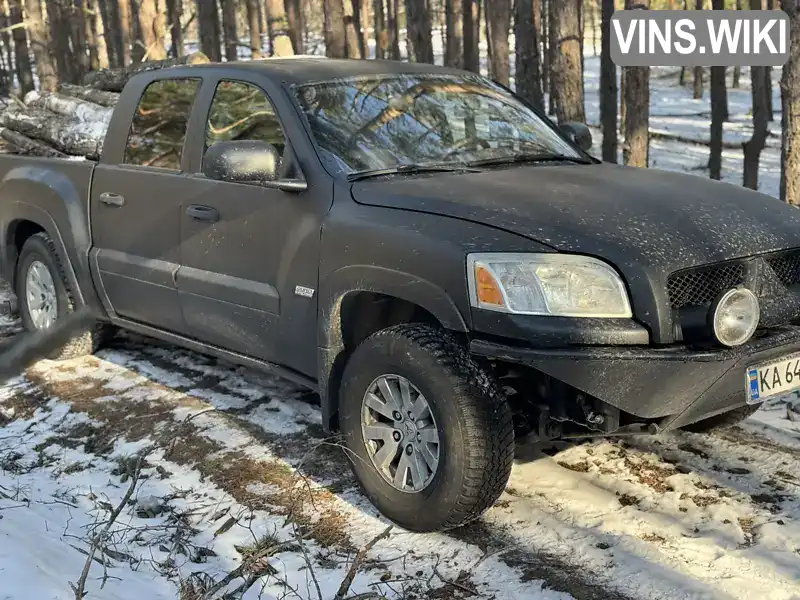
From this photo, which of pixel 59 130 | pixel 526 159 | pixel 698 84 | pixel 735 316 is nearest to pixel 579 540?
pixel 735 316

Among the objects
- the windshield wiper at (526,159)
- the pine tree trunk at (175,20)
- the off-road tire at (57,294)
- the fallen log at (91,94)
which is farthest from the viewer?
the pine tree trunk at (175,20)

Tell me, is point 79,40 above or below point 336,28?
above

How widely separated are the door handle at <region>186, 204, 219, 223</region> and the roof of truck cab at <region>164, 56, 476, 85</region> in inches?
29.4

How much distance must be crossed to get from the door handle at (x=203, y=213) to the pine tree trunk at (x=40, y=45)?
598 inches

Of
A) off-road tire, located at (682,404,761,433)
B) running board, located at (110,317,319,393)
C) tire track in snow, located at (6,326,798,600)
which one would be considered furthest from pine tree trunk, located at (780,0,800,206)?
running board, located at (110,317,319,393)

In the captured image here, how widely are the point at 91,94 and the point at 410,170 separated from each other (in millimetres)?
5543

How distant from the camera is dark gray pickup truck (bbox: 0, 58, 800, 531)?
307cm

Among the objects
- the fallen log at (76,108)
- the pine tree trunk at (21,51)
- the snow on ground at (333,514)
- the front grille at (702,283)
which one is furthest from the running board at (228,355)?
the pine tree trunk at (21,51)

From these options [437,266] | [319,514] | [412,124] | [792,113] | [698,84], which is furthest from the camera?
[698,84]

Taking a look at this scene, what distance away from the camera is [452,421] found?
318cm

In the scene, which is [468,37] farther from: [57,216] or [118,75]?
[57,216]

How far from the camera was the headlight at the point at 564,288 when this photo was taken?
3064mm

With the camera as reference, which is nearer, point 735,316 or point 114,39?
point 735,316

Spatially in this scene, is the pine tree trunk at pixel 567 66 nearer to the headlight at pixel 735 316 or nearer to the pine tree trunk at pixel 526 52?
the pine tree trunk at pixel 526 52
